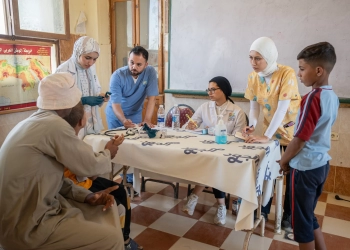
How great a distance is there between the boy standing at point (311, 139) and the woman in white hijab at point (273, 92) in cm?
45

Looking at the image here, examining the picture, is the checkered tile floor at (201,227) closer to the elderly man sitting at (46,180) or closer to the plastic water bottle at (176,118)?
the plastic water bottle at (176,118)

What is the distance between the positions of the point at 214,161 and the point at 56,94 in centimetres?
92

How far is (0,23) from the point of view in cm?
282

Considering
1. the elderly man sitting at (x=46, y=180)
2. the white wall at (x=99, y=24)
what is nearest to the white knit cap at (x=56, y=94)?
the elderly man sitting at (x=46, y=180)

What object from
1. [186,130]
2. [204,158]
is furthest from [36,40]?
[204,158]

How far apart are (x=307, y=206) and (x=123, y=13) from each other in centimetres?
324

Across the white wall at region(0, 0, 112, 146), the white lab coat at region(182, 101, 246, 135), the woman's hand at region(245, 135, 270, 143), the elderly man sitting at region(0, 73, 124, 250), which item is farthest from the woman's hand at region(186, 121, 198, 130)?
the white wall at region(0, 0, 112, 146)

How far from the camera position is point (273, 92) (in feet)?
6.98

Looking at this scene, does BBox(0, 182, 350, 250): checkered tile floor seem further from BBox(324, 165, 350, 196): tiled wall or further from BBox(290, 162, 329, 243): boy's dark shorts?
BBox(290, 162, 329, 243): boy's dark shorts

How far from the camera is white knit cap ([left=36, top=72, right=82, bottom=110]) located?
1.30 m

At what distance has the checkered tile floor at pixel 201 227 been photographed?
80.5 inches

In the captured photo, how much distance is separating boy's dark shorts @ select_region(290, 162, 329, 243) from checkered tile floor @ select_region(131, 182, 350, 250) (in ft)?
1.53

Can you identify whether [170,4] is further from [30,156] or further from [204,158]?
[30,156]

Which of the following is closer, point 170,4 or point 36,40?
point 36,40
